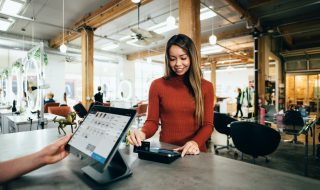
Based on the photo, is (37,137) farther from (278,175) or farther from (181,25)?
(181,25)

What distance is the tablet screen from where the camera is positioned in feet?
2.45

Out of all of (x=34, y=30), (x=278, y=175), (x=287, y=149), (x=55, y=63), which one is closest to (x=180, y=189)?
(x=278, y=175)

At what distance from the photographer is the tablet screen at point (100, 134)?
747 millimetres

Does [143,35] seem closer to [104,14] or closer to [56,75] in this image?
[104,14]

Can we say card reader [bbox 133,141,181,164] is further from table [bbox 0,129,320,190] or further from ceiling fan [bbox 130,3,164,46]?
ceiling fan [bbox 130,3,164,46]

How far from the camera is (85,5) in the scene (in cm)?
590

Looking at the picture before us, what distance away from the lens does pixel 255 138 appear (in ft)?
9.07

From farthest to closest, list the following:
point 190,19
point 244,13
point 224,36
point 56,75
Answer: point 56,75, point 224,36, point 244,13, point 190,19

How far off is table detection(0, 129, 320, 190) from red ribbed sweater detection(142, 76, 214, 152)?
40cm

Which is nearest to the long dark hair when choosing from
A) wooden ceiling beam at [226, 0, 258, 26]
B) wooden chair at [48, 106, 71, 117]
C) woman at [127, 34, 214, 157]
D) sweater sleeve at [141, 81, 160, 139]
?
woman at [127, 34, 214, 157]

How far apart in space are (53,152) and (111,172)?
0.90 feet

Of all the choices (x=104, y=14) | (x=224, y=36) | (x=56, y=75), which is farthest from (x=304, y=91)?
(x=56, y=75)

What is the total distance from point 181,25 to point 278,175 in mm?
3692

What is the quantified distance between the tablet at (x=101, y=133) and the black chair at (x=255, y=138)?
241 centimetres
